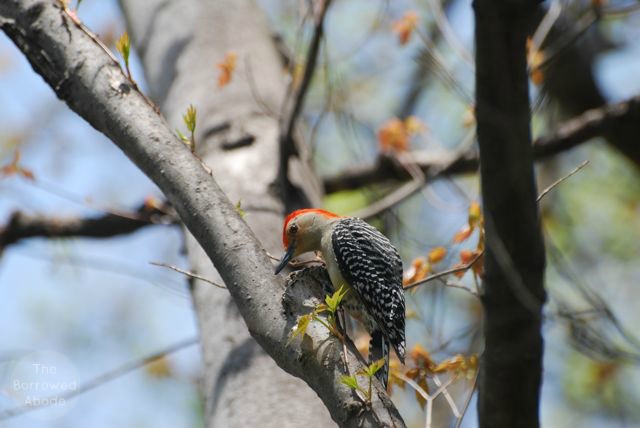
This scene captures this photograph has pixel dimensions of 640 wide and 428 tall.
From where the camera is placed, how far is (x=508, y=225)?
8.31 feet

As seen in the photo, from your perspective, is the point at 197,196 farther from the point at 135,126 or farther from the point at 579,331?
the point at 579,331

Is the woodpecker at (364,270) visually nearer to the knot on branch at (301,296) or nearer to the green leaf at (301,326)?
the knot on branch at (301,296)

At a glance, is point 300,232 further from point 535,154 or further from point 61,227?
point 61,227

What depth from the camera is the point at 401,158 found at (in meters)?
6.43

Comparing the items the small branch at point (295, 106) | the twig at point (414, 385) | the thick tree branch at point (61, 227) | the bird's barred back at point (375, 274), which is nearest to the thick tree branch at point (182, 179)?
the twig at point (414, 385)

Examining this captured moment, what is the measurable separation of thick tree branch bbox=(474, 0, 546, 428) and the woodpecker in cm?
157

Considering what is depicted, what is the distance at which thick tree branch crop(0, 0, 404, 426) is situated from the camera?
281cm

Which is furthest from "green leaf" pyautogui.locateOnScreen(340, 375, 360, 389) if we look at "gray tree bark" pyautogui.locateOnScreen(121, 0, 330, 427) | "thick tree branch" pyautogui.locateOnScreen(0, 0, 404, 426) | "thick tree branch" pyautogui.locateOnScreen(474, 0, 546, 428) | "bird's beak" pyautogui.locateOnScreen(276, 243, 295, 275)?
"bird's beak" pyautogui.locateOnScreen(276, 243, 295, 275)

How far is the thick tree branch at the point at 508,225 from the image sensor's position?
2.37m

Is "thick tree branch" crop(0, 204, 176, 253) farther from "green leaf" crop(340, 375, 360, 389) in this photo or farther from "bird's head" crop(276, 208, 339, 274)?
"green leaf" crop(340, 375, 360, 389)

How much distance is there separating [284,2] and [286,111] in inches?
226

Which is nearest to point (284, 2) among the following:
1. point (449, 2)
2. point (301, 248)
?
point (449, 2)

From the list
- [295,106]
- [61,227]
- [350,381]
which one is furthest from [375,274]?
[61,227]

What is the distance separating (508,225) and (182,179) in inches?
52.2
